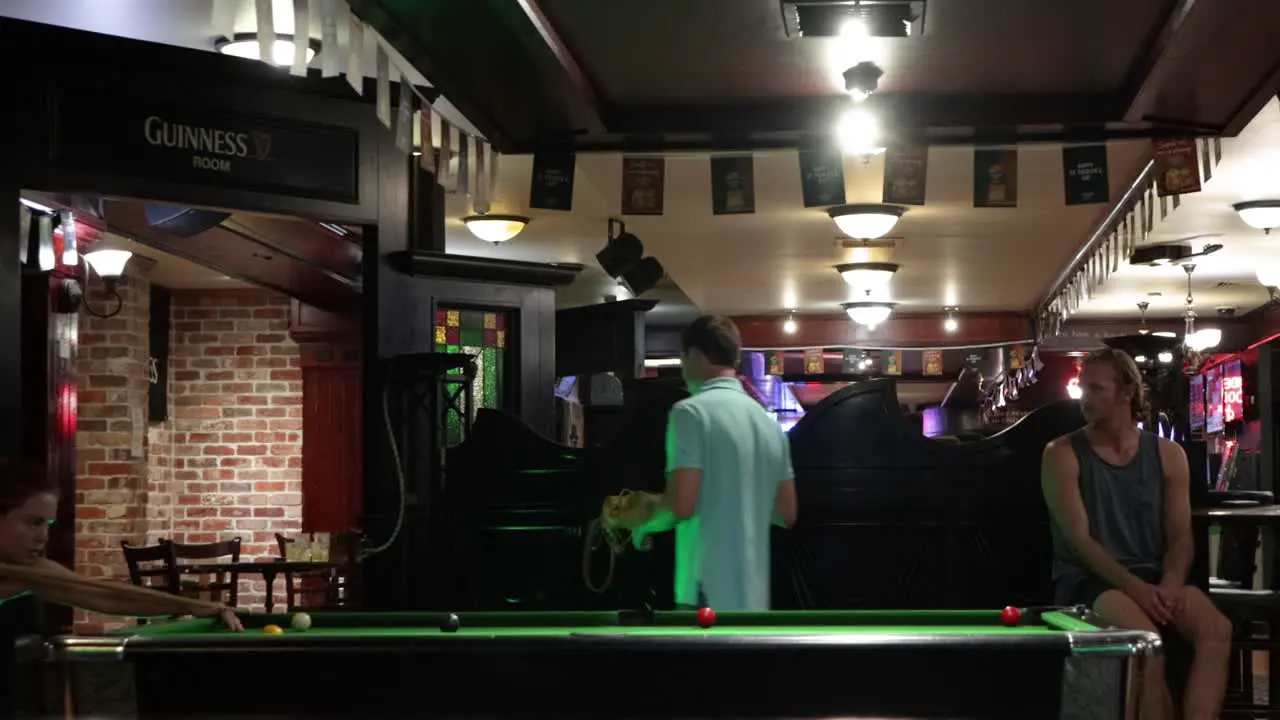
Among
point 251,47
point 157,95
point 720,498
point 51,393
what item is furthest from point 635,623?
point 51,393

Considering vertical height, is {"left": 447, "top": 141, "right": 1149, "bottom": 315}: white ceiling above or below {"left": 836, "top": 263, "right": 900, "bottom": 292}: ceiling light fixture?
above

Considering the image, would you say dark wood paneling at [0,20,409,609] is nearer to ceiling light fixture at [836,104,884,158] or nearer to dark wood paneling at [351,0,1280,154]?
dark wood paneling at [351,0,1280,154]

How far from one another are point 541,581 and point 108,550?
Result: 5383mm

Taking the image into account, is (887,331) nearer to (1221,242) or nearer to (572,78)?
(1221,242)

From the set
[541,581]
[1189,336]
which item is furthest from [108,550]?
[1189,336]

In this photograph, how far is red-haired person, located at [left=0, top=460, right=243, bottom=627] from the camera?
12.2ft

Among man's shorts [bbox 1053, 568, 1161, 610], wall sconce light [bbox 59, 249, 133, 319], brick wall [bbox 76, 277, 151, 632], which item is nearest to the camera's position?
man's shorts [bbox 1053, 568, 1161, 610]

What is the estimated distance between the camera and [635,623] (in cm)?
405

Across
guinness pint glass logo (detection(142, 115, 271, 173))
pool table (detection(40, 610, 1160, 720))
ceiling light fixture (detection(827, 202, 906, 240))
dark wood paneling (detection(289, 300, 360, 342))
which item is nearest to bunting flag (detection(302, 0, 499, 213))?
guinness pint glass logo (detection(142, 115, 271, 173))

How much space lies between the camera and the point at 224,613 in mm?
3998

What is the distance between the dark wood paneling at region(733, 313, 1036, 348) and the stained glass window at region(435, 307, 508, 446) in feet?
32.3

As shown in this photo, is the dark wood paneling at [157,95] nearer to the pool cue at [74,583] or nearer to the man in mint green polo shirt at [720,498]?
the pool cue at [74,583]

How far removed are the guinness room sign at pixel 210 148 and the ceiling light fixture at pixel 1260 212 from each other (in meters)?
6.50

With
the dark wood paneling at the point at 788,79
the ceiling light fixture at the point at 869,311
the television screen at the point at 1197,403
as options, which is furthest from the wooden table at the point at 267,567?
the television screen at the point at 1197,403
